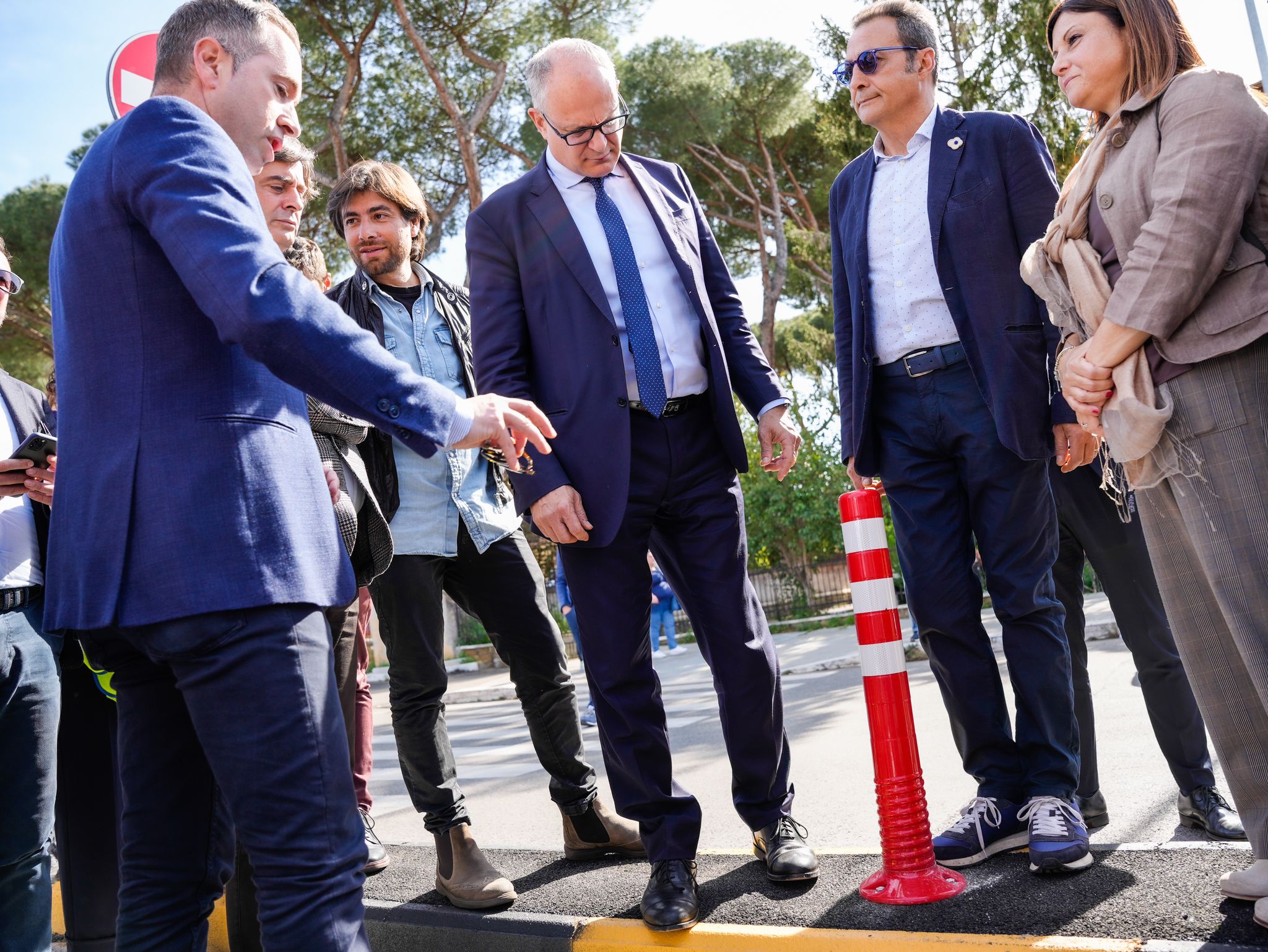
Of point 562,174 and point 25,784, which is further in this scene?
point 562,174

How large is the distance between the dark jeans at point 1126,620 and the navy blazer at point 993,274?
54 centimetres

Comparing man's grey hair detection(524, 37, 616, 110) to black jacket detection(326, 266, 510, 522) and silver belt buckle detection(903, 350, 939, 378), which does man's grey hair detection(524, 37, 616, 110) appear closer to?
black jacket detection(326, 266, 510, 522)

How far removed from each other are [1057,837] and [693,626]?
44.7 inches

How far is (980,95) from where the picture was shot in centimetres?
1431

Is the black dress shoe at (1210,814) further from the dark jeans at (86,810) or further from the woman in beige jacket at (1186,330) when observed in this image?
the dark jeans at (86,810)

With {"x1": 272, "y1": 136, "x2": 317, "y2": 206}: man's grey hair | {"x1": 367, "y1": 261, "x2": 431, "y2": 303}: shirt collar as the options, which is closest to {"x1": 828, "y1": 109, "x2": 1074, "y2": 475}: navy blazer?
{"x1": 367, "y1": 261, "x2": 431, "y2": 303}: shirt collar

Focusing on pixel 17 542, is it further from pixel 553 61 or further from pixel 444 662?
pixel 553 61

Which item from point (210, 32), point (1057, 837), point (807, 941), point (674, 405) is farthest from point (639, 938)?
point (210, 32)

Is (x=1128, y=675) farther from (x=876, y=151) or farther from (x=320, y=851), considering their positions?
(x=320, y=851)

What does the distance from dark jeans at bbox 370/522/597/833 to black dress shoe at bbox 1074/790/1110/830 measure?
1641mm

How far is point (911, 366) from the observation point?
326 cm

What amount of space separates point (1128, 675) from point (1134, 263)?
234 inches

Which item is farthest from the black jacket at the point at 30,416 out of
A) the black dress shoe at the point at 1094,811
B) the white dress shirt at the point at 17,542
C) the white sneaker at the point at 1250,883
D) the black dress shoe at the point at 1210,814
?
the black dress shoe at the point at 1210,814

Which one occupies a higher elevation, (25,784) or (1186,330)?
(1186,330)
